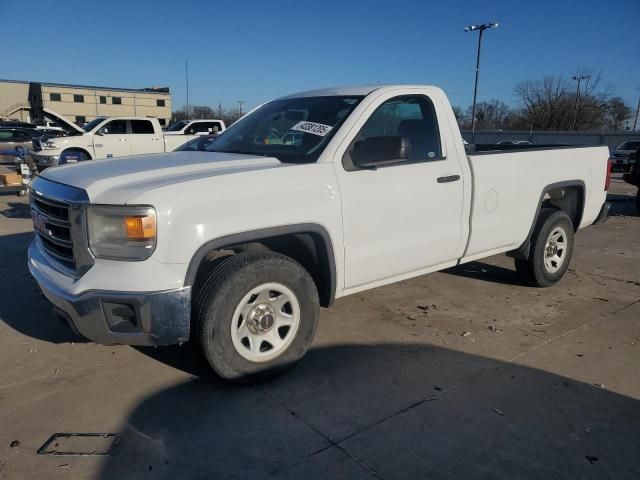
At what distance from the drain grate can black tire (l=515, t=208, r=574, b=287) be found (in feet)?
13.7

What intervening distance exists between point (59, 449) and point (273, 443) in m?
1.11

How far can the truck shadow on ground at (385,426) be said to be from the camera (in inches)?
98.3

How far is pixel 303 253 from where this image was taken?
354 cm

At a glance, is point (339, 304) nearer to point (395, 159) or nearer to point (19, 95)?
point (395, 159)

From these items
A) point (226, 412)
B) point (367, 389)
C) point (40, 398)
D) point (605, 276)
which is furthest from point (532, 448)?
point (605, 276)

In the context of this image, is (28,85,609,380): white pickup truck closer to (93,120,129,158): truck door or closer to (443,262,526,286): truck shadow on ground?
(443,262,526,286): truck shadow on ground

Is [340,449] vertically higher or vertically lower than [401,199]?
lower

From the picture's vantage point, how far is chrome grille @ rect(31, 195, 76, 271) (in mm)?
2941

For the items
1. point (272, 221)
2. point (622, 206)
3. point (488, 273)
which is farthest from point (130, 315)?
point (622, 206)

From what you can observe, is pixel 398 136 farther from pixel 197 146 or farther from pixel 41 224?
pixel 41 224

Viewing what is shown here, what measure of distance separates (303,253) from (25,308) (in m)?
2.78

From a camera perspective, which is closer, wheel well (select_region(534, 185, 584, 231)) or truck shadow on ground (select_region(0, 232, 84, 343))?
truck shadow on ground (select_region(0, 232, 84, 343))

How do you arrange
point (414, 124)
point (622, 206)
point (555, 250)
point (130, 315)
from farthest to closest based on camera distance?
point (622, 206), point (555, 250), point (414, 124), point (130, 315)

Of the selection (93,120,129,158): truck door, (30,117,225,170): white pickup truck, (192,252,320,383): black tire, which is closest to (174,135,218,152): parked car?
(192,252,320,383): black tire
